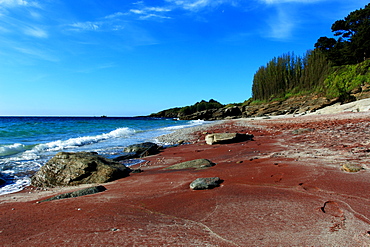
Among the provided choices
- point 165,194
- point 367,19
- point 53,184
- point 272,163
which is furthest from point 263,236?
point 367,19

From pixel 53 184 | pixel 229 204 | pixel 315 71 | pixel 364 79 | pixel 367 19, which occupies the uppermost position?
pixel 367 19

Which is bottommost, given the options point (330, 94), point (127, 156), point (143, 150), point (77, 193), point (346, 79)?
point (127, 156)

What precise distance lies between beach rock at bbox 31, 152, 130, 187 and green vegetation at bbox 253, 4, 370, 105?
36515 mm

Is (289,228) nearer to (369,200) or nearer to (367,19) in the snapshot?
(369,200)

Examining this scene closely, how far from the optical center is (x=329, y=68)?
41875mm

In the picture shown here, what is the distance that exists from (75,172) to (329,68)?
48.9 meters

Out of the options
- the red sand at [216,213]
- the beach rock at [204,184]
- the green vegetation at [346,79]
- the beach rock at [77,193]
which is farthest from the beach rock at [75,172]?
the green vegetation at [346,79]

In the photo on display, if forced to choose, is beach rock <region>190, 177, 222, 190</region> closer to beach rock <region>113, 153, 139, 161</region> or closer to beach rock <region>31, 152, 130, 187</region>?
beach rock <region>31, 152, 130, 187</region>

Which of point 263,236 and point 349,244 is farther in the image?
point 263,236

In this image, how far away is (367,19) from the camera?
114 feet

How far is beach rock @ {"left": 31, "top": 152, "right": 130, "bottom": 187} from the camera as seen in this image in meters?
5.05

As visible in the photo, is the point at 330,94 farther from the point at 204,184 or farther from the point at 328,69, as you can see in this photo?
the point at 204,184

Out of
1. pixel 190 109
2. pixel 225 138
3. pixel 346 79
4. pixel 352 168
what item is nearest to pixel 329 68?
pixel 346 79

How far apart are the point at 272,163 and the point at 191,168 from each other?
6.16ft
